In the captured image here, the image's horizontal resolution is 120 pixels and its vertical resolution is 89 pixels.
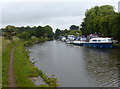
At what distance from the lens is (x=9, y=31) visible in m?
82.1

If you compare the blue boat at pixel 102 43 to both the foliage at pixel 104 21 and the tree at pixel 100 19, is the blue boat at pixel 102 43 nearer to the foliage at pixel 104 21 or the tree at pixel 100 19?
the foliage at pixel 104 21

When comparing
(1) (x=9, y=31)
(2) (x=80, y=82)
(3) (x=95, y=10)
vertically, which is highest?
(3) (x=95, y=10)

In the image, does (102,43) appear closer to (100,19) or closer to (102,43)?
(102,43)

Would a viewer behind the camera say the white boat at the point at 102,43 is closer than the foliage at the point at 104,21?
No

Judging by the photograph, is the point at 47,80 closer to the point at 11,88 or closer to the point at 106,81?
the point at 11,88

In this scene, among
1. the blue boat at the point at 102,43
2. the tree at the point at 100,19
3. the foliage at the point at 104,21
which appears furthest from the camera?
the tree at the point at 100,19

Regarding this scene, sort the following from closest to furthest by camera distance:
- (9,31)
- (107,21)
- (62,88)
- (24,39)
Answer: (62,88)
(107,21)
(9,31)
(24,39)

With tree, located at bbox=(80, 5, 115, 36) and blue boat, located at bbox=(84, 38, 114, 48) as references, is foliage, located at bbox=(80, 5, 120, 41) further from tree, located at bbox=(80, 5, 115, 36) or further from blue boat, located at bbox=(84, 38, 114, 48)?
blue boat, located at bbox=(84, 38, 114, 48)

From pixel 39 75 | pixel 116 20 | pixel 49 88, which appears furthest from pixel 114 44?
pixel 49 88

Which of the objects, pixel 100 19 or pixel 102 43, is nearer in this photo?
pixel 102 43

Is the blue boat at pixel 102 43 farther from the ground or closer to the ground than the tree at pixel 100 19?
closer to the ground

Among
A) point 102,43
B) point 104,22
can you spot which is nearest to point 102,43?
point 102,43

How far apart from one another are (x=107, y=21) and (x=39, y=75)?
5251cm

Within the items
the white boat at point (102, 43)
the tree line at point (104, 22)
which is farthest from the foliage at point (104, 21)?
the white boat at point (102, 43)
